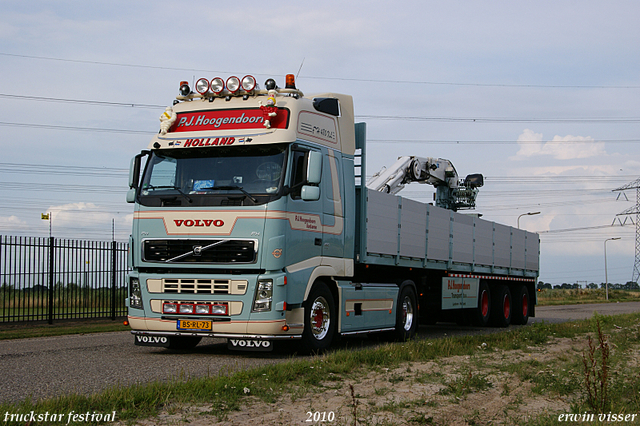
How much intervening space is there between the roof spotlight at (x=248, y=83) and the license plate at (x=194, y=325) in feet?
12.0

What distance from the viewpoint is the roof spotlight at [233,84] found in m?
11.0

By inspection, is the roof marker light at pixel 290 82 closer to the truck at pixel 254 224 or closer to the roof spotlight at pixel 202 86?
the truck at pixel 254 224

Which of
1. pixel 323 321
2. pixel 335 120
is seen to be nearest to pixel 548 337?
pixel 323 321

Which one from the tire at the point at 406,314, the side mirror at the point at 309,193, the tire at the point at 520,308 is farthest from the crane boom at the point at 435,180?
the side mirror at the point at 309,193

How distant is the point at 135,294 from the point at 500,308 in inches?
476

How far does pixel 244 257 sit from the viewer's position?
32.4 feet

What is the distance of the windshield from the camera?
33.0ft

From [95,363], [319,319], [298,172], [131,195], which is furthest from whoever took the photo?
[319,319]

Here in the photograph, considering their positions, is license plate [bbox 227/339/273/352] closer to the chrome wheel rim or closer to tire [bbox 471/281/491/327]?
the chrome wheel rim

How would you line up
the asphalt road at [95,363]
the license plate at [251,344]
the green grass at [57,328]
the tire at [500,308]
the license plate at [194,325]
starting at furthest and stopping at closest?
the tire at [500,308], the green grass at [57,328], the license plate at [194,325], the license plate at [251,344], the asphalt road at [95,363]

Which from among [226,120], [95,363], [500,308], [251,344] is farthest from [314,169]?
[500,308]

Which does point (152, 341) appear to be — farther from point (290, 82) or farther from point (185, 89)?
point (290, 82)

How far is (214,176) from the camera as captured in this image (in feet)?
34.0

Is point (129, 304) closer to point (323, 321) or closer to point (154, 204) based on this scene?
point (154, 204)
